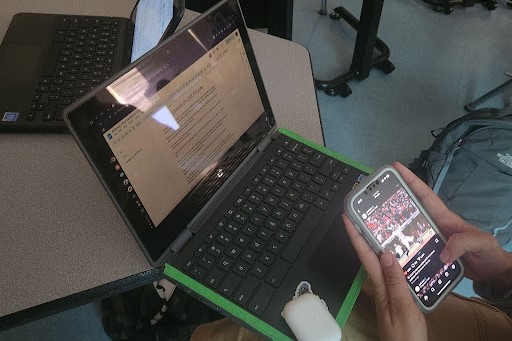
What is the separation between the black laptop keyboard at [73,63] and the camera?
0.82 m

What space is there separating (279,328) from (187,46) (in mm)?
411

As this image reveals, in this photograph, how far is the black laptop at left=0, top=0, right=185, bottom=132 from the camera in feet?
2.64

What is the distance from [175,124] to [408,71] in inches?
65.1

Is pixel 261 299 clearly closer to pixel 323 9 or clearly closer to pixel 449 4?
pixel 323 9

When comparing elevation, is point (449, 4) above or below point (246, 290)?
below

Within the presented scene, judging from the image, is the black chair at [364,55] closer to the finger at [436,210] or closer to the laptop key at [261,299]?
the finger at [436,210]

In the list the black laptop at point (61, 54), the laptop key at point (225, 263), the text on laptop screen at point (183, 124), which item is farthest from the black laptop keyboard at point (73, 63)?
the laptop key at point (225, 263)

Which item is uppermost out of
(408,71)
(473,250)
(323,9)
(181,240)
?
(181,240)

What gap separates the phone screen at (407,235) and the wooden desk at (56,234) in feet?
0.56

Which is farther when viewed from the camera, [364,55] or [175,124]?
[364,55]

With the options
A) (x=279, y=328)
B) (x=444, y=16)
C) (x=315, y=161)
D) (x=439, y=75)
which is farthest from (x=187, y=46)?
(x=444, y=16)

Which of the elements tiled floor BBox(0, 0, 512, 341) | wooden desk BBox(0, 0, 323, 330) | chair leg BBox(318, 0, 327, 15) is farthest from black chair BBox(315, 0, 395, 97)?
wooden desk BBox(0, 0, 323, 330)

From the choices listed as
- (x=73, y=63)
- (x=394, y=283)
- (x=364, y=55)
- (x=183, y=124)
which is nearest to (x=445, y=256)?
(x=394, y=283)

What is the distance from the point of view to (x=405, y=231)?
748mm
